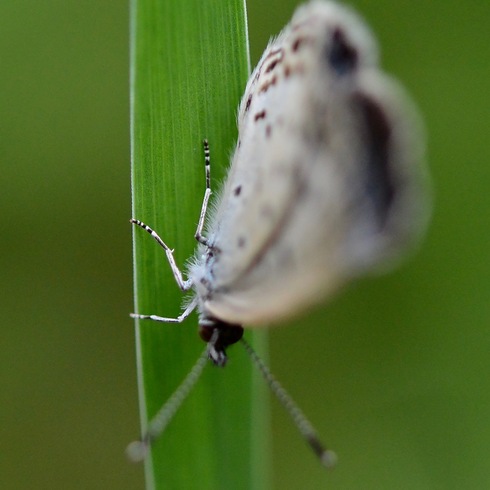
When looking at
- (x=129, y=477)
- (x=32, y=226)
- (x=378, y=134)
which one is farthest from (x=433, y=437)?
(x=32, y=226)

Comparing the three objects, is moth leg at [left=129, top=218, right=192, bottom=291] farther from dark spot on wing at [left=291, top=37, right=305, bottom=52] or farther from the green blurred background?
the green blurred background

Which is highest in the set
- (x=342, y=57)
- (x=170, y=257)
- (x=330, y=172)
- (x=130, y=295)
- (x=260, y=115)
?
(x=342, y=57)

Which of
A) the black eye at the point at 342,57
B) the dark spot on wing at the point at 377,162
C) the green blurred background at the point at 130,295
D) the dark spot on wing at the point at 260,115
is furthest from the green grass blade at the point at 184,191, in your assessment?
the green blurred background at the point at 130,295

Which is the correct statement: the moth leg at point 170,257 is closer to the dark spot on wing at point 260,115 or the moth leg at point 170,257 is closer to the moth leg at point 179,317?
the moth leg at point 179,317

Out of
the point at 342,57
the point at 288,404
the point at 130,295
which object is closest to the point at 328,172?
the point at 342,57

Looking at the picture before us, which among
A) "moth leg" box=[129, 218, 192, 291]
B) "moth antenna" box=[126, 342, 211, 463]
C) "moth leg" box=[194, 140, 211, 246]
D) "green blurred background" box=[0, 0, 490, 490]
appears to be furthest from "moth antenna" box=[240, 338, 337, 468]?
"green blurred background" box=[0, 0, 490, 490]

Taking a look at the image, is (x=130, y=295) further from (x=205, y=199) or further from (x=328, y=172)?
(x=328, y=172)
